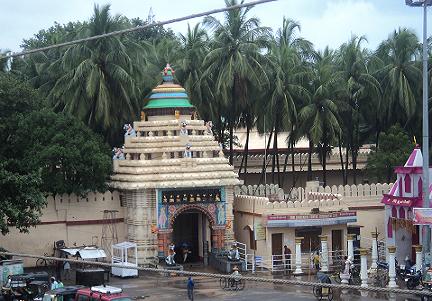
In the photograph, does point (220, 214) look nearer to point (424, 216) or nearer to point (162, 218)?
point (162, 218)

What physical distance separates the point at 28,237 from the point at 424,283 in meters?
15.4

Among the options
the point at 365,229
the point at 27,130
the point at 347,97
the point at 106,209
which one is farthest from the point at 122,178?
the point at 347,97

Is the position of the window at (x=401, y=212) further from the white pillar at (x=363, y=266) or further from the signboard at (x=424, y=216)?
the signboard at (x=424, y=216)

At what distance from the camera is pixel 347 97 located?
147 ft

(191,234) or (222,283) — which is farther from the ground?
(191,234)

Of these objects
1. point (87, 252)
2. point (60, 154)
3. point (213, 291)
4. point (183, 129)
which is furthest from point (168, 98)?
point (213, 291)

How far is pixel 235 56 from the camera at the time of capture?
39938mm

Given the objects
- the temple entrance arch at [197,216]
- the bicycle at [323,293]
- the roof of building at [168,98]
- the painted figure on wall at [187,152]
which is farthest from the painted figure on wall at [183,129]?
the bicycle at [323,293]

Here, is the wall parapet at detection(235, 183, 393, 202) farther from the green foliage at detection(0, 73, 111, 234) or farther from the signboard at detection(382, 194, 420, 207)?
the green foliage at detection(0, 73, 111, 234)

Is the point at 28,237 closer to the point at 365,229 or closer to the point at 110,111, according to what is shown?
the point at 110,111

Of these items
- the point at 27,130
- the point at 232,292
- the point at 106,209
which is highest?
the point at 27,130

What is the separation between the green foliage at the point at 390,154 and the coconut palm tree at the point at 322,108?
A: 2455mm

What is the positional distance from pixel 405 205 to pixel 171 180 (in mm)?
9116

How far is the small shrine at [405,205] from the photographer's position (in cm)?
3072
